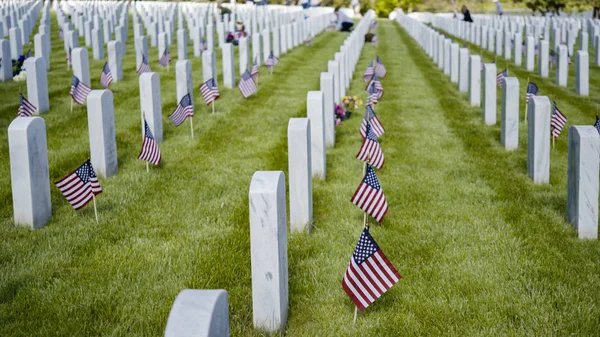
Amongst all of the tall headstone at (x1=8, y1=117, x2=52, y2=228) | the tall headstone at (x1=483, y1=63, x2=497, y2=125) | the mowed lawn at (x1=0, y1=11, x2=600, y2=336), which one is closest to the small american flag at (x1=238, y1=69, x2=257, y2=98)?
the mowed lawn at (x1=0, y1=11, x2=600, y2=336)

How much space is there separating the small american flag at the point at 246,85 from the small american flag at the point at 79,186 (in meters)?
6.89

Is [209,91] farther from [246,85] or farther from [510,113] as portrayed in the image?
[510,113]

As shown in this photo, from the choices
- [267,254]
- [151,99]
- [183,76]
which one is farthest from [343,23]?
[267,254]

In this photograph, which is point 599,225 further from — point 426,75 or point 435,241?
point 426,75

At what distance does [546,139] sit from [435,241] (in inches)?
102

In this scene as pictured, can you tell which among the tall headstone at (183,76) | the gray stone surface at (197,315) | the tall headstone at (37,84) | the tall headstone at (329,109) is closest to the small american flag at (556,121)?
the tall headstone at (329,109)

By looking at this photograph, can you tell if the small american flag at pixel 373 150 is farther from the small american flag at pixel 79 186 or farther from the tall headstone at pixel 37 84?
the tall headstone at pixel 37 84

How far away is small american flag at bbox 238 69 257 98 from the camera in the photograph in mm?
13258

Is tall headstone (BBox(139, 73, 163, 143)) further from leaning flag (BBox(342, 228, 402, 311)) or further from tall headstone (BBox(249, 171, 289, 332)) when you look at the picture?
leaning flag (BBox(342, 228, 402, 311))

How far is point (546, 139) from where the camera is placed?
7984mm

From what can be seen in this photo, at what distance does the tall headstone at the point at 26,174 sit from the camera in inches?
247

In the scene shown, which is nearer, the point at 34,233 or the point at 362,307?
the point at 362,307

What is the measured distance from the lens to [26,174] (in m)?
6.29

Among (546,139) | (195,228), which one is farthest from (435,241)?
(546,139)
